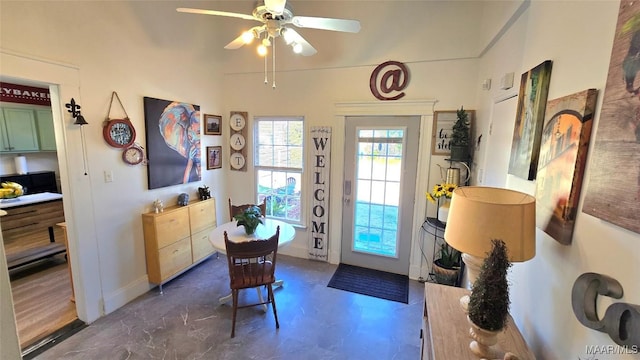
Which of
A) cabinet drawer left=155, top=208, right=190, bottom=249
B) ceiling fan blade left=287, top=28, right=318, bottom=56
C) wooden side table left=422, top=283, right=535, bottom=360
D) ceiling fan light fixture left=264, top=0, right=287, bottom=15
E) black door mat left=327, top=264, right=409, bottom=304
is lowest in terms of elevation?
black door mat left=327, top=264, right=409, bottom=304

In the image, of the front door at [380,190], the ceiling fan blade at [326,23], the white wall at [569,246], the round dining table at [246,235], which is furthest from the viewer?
the front door at [380,190]

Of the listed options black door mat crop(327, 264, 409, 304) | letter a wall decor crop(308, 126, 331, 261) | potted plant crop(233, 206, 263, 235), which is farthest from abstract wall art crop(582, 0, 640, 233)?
letter a wall decor crop(308, 126, 331, 261)

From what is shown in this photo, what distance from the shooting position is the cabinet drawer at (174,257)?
2891 millimetres

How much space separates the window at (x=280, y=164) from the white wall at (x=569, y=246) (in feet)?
8.23

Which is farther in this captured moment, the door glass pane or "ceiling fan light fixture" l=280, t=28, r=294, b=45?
the door glass pane

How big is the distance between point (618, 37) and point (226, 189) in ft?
13.1

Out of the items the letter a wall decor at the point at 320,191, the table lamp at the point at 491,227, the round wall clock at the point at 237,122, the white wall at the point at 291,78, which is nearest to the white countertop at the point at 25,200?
the white wall at the point at 291,78

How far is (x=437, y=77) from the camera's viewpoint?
2.94 m

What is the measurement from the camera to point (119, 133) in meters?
2.54

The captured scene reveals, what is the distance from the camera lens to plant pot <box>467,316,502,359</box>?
1.02 metres

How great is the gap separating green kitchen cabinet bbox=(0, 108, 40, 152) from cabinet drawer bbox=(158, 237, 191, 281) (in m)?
3.56

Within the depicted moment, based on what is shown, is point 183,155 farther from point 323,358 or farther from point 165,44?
point 323,358

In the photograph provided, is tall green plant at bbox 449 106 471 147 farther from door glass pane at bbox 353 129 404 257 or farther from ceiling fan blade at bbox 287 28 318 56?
ceiling fan blade at bbox 287 28 318 56

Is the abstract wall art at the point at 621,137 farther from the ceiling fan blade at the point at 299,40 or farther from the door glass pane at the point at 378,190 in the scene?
the door glass pane at the point at 378,190
